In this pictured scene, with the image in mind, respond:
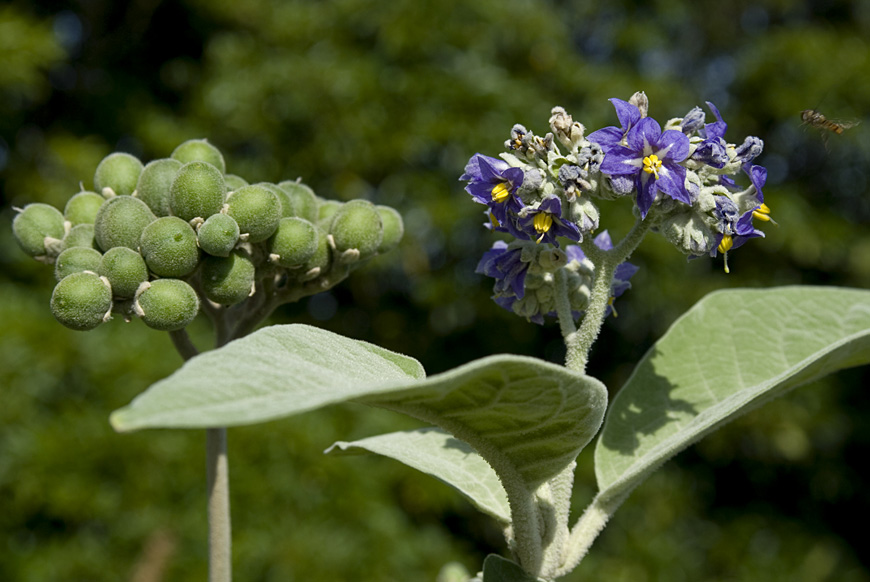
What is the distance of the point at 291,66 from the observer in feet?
19.0

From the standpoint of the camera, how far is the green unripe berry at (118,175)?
4.21 feet

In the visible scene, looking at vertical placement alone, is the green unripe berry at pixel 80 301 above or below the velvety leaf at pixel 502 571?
above

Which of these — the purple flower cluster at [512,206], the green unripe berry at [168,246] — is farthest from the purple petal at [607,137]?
the green unripe berry at [168,246]

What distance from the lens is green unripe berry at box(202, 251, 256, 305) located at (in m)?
1.12

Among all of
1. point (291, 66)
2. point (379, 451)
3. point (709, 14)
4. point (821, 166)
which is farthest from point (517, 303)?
point (709, 14)

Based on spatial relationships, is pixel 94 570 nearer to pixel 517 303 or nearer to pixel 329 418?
pixel 329 418

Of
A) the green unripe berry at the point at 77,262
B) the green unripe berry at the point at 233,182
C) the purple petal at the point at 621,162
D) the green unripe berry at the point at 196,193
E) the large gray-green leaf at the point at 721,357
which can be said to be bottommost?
the large gray-green leaf at the point at 721,357

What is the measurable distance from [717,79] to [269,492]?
5857mm

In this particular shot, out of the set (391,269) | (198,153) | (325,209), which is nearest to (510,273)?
(325,209)

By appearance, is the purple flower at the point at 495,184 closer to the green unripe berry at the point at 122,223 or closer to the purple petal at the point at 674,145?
the purple petal at the point at 674,145

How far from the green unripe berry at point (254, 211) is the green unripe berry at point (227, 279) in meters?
0.04

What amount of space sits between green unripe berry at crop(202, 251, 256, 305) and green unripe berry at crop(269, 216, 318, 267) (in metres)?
0.06

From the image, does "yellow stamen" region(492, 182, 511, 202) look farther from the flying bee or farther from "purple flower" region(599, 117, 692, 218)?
the flying bee

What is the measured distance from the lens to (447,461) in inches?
49.1
